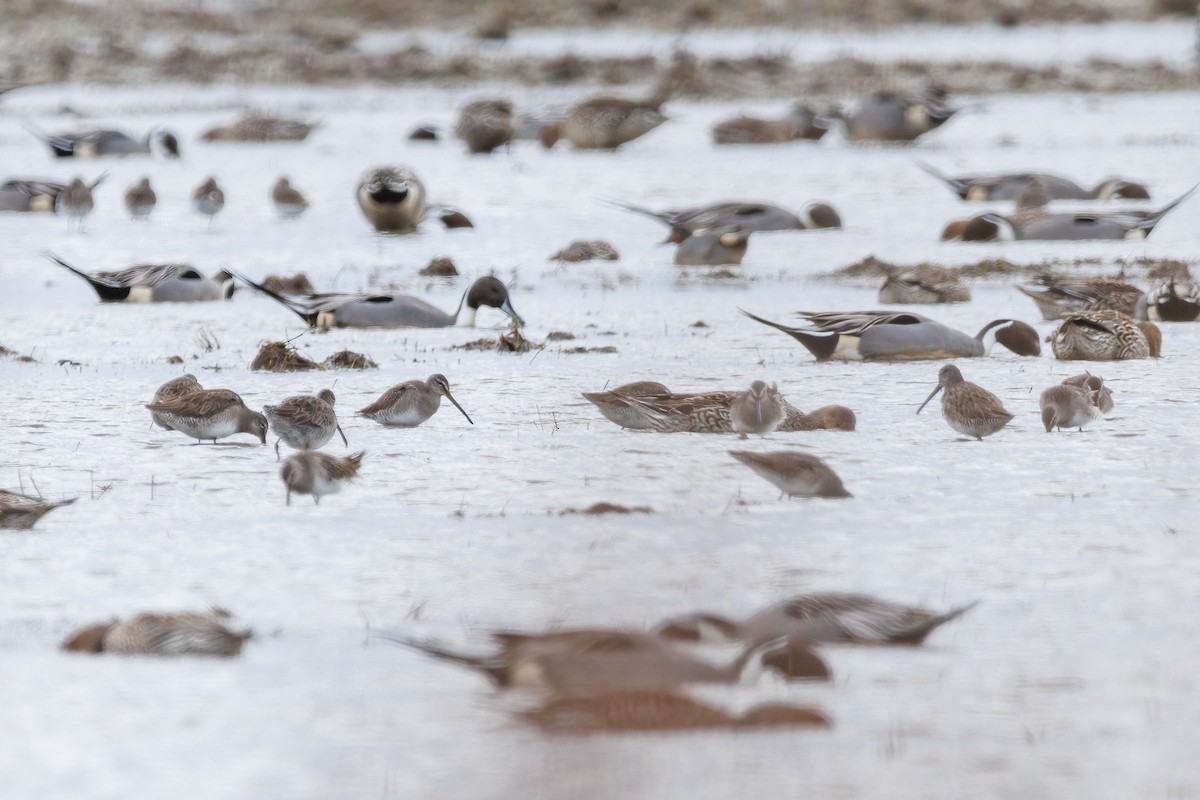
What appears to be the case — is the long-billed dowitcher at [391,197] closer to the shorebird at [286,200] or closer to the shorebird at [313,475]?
the shorebird at [286,200]

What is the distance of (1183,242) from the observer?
41.7 feet

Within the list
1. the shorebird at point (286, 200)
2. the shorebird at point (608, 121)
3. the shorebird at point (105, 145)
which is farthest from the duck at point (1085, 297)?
the shorebird at point (105, 145)

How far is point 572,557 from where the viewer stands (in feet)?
15.6

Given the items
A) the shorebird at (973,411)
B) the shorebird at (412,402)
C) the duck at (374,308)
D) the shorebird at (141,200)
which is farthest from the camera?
the shorebird at (141,200)

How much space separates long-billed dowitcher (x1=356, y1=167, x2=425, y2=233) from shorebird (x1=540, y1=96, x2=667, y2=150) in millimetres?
5307

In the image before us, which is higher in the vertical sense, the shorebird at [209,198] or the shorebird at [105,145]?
the shorebird at [105,145]

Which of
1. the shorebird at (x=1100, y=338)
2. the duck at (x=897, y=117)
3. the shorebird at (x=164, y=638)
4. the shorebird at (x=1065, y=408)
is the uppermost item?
the duck at (x=897, y=117)

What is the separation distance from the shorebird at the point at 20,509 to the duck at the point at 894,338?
3802 millimetres

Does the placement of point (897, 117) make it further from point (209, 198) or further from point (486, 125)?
point (209, 198)

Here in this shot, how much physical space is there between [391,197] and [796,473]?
8.71 metres

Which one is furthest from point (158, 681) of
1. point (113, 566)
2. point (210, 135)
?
point (210, 135)

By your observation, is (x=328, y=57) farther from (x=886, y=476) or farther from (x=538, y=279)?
(x=886, y=476)

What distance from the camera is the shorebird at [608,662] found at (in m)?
3.55

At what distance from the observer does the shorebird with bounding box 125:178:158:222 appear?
14359 mm
